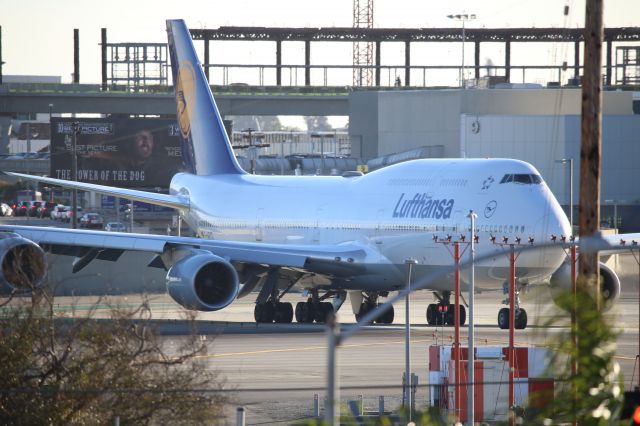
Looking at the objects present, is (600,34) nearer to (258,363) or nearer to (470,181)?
(258,363)

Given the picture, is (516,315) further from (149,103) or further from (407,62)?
(407,62)

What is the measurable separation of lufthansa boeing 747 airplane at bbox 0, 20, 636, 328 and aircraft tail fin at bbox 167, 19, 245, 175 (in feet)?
5.67

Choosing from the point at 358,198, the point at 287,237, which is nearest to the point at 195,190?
the point at 287,237

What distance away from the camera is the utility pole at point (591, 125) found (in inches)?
696

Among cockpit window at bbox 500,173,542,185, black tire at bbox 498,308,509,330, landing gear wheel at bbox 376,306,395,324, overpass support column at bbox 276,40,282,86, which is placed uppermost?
overpass support column at bbox 276,40,282,86

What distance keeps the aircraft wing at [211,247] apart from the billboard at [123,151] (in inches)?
1617

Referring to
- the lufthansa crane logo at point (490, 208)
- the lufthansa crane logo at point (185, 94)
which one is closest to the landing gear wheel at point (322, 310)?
the lufthansa crane logo at point (490, 208)

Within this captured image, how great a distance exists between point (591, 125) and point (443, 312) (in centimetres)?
2054

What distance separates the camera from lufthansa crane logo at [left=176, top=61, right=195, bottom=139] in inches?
1841

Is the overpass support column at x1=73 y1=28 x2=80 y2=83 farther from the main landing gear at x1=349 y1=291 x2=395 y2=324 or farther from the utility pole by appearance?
the utility pole

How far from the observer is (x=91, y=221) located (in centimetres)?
9475

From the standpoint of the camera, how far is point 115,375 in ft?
57.7

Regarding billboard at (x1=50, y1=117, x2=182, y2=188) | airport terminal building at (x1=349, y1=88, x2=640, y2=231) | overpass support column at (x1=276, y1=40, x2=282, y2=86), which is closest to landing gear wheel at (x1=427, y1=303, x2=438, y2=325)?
airport terminal building at (x1=349, y1=88, x2=640, y2=231)

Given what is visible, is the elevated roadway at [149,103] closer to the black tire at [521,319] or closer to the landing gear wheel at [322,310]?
the landing gear wheel at [322,310]
